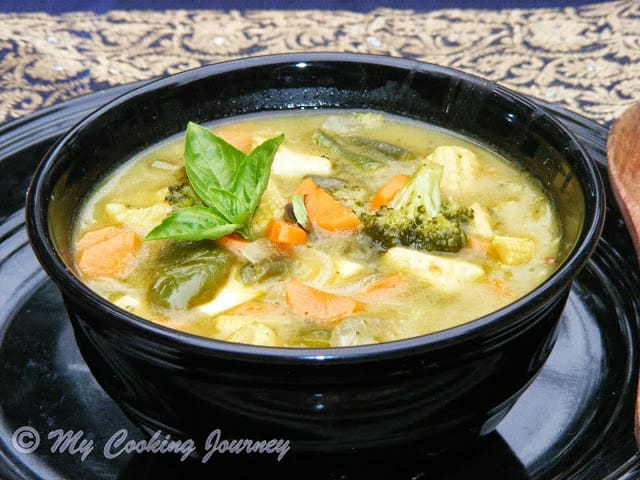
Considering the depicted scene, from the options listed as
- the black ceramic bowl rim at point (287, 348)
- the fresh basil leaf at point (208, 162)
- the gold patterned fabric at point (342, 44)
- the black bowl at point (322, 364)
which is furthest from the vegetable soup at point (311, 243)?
the gold patterned fabric at point (342, 44)

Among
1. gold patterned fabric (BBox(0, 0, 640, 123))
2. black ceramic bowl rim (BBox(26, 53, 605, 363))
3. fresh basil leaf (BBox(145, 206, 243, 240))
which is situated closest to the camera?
black ceramic bowl rim (BBox(26, 53, 605, 363))

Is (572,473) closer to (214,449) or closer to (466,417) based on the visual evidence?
(466,417)

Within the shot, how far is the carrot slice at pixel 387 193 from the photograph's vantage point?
2.48 meters

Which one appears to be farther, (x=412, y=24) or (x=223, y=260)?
(x=412, y=24)

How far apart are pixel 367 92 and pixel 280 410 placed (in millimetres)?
1581

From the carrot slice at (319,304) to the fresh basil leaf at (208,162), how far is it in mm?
368

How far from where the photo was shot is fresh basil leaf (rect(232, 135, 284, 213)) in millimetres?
2145

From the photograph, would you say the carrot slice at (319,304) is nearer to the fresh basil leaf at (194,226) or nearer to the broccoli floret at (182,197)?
the fresh basil leaf at (194,226)

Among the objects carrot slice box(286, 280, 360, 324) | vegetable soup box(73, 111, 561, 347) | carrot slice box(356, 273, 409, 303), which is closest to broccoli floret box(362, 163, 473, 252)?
vegetable soup box(73, 111, 561, 347)

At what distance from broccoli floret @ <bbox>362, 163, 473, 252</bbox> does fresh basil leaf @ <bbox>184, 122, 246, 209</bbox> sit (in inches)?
16.5

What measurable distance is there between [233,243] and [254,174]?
21cm

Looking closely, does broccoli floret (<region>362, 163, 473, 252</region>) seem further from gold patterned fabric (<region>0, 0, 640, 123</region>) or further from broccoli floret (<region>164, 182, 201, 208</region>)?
gold patterned fabric (<region>0, 0, 640, 123</region>)

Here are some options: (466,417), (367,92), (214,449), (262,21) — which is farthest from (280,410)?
(262,21)

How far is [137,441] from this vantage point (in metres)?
1.94
